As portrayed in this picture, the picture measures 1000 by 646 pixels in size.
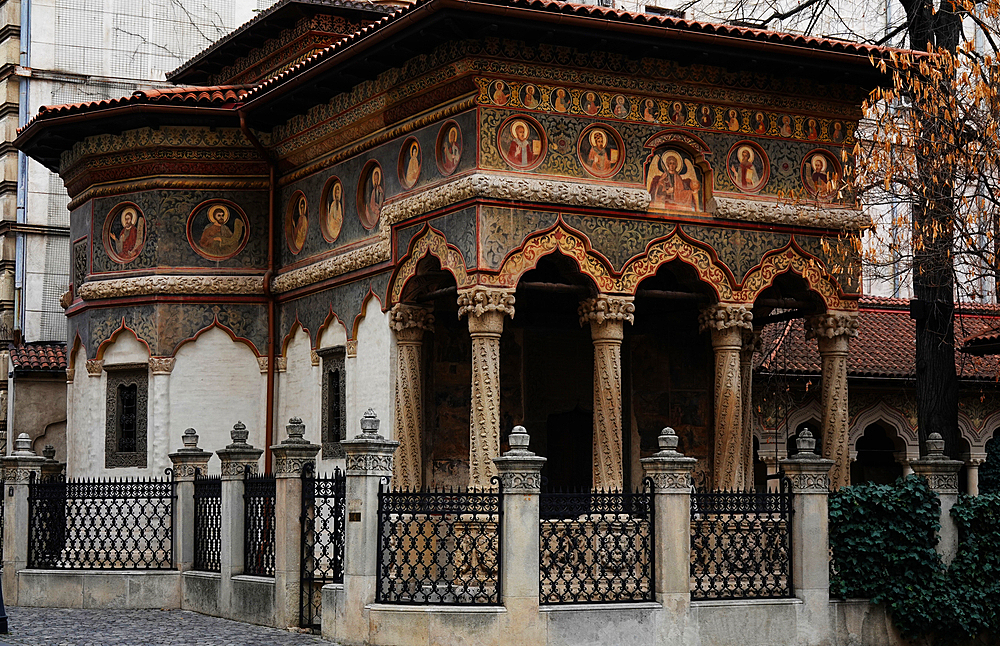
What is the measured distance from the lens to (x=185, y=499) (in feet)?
49.2

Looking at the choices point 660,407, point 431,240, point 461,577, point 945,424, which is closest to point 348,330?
point 431,240

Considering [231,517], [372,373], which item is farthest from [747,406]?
[231,517]

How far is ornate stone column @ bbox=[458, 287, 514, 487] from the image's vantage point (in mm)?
13594

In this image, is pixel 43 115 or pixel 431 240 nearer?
pixel 431 240

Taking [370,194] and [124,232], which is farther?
[124,232]

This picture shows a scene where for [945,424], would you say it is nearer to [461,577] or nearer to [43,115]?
[461,577]

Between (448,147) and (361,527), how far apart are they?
444 centimetres

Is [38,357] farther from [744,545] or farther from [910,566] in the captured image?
[910,566]

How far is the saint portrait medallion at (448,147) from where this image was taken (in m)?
14.3

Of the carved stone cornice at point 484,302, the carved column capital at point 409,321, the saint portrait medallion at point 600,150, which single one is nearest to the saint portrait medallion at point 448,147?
the saint portrait medallion at point 600,150

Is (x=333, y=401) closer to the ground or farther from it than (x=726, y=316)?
closer to the ground

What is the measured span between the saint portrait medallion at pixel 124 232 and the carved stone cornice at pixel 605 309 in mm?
6655

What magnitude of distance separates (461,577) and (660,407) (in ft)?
19.5

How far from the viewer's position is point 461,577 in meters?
11.8
